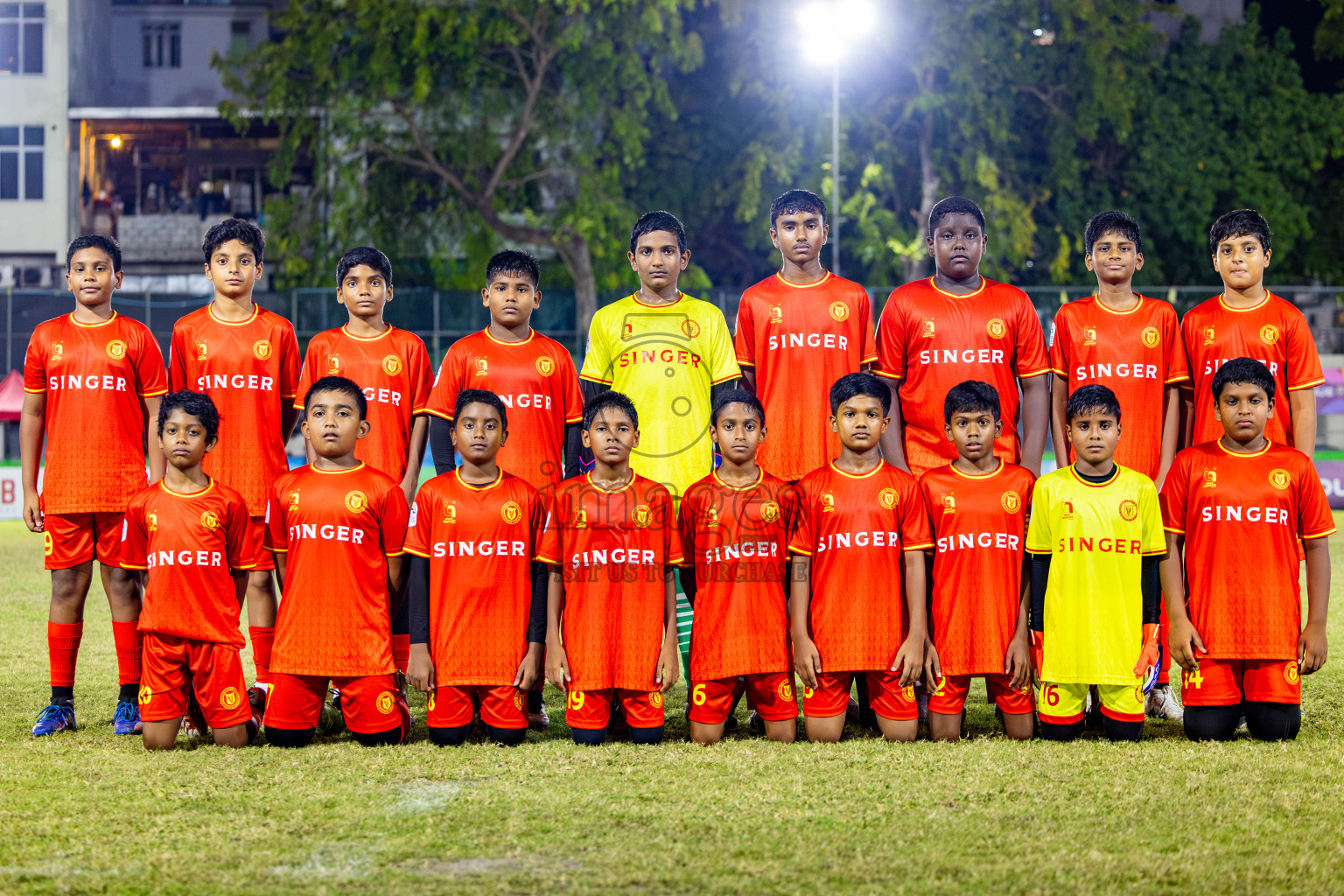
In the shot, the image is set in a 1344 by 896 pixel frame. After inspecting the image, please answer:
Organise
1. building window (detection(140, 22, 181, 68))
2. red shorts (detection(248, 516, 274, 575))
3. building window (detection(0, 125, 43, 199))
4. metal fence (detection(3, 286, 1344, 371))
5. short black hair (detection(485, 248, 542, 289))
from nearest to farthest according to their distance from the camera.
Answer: red shorts (detection(248, 516, 274, 575)) → short black hair (detection(485, 248, 542, 289)) → metal fence (detection(3, 286, 1344, 371)) → building window (detection(0, 125, 43, 199)) → building window (detection(140, 22, 181, 68))

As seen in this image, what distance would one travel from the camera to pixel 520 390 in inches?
232

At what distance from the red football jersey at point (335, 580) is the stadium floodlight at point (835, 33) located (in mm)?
20452

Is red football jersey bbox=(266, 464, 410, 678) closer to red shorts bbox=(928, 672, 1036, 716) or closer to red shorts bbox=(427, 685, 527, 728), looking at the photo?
red shorts bbox=(427, 685, 527, 728)

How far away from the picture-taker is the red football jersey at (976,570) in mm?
5332

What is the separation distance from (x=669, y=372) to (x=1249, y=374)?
7.89 feet

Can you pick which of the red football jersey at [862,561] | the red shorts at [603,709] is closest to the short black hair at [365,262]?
the red shorts at [603,709]

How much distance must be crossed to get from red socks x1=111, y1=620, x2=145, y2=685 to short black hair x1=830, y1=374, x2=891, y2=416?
316 cm

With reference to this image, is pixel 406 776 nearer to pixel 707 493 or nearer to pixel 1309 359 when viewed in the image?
pixel 707 493

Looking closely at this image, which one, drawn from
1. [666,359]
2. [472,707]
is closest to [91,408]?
[472,707]

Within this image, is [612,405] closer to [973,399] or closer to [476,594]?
[476,594]

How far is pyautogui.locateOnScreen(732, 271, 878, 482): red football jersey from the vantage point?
5840mm

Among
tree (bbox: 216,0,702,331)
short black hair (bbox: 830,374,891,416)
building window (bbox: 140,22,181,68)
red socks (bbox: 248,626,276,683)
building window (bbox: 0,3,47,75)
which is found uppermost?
building window (bbox: 140,22,181,68)

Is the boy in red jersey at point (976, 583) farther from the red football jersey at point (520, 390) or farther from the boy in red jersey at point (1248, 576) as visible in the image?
the red football jersey at point (520, 390)

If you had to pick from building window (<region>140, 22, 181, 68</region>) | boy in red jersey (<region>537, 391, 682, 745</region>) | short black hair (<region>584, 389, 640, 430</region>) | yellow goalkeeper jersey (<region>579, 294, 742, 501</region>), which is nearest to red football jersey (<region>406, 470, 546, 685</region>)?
boy in red jersey (<region>537, 391, 682, 745</region>)
